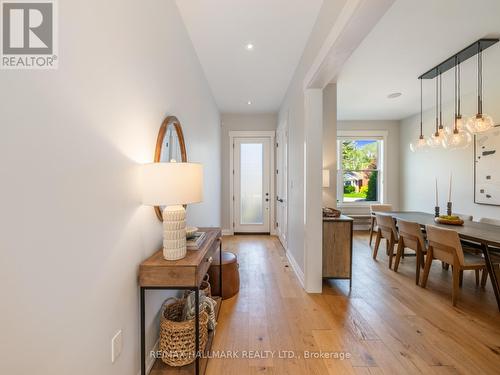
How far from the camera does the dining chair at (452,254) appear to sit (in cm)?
238

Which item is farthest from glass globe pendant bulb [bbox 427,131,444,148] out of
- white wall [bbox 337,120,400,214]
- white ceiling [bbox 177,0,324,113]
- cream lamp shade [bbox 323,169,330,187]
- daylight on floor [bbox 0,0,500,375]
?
white wall [bbox 337,120,400,214]

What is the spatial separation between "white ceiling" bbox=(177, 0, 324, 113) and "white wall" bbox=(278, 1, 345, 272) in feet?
0.48

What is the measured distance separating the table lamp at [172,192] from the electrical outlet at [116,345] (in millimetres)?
438

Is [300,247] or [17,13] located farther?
[300,247]

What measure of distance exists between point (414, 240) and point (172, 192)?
10.3 feet

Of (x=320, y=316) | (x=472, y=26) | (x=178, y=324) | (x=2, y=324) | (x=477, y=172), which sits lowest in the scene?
(x=320, y=316)

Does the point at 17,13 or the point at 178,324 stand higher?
the point at 17,13

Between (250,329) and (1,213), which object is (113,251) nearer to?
(1,213)

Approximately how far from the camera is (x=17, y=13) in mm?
784

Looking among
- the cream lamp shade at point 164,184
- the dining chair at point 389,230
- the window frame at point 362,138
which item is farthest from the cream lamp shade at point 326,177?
the window frame at point 362,138

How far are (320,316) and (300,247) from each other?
94 cm

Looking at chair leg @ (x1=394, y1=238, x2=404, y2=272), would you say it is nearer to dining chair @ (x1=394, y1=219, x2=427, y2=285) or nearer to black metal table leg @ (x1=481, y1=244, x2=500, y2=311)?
dining chair @ (x1=394, y1=219, x2=427, y2=285)

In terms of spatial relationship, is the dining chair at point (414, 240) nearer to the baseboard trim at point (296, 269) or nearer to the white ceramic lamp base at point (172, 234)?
the baseboard trim at point (296, 269)

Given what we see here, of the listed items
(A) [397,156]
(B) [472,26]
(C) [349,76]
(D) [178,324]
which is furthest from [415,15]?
(A) [397,156]
